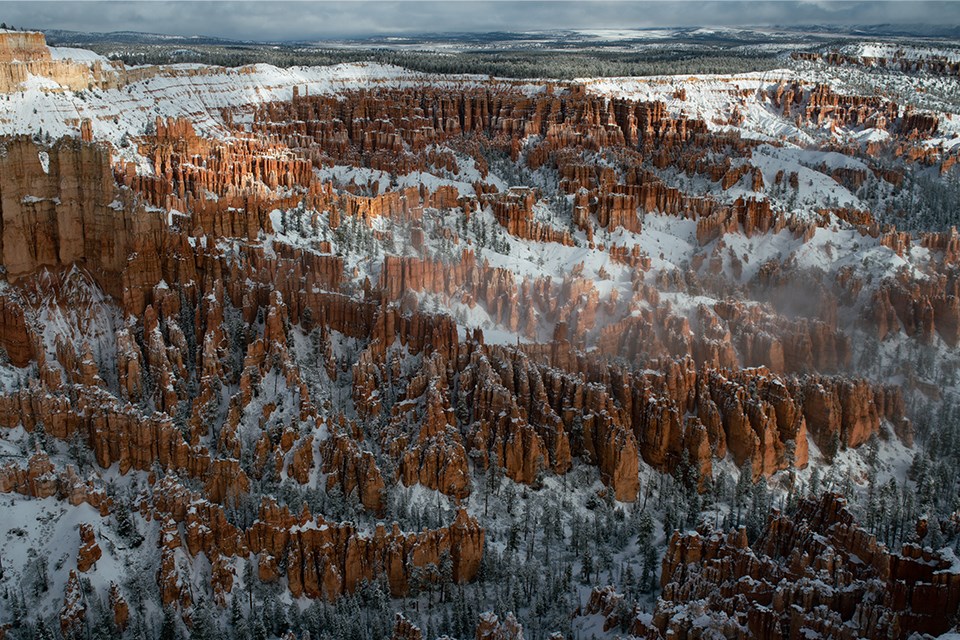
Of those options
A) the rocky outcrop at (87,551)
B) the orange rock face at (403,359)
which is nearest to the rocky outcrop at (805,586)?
the orange rock face at (403,359)

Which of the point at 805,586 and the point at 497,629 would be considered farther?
the point at 497,629

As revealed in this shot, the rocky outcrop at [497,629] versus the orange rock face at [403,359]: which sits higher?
the orange rock face at [403,359]

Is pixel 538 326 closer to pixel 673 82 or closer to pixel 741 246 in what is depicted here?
pixel 741 246

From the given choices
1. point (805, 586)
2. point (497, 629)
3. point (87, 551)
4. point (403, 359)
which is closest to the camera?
point (805, 586)

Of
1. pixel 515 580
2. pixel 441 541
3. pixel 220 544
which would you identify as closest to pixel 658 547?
pixel 515 580

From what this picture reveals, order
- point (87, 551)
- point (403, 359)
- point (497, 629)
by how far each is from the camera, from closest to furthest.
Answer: point (497, 629) < point (87, 551) < point (403, 359)

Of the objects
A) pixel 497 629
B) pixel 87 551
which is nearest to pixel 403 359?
pixel 87 551

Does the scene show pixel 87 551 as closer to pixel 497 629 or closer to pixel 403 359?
pixel 497 629

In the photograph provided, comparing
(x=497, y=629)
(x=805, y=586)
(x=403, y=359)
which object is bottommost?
(x=497, y=629)

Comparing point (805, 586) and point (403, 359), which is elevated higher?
point (403, 359)

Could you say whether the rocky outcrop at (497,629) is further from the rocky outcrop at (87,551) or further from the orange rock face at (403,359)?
the rocky outcrop at (87,551)

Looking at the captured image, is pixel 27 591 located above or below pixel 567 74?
below
